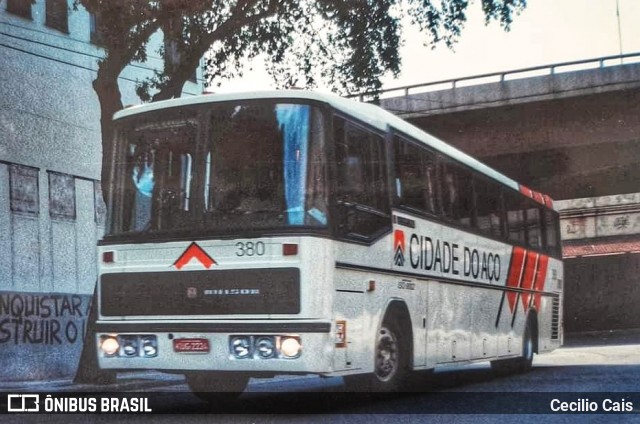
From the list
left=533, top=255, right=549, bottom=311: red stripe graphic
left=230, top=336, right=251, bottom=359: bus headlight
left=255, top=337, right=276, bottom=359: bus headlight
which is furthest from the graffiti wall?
left=255, top=337, right=276, bottom=359: bus headlight

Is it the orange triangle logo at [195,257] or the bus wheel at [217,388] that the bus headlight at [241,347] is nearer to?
the orange triangle logo at [195,257]

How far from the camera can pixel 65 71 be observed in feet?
74.5

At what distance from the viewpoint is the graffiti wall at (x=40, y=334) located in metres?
19.7

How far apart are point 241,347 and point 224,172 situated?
1496 millimetres

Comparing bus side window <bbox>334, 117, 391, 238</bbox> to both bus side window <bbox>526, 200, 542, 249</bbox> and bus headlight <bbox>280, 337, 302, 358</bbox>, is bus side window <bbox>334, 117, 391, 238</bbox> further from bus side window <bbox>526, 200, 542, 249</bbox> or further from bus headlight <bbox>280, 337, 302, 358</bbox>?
bus side window <bbox>526, 200, 542, 249</bbox>

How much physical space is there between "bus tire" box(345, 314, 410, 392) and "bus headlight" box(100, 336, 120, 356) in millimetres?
2303

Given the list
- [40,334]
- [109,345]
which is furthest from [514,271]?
[40,334]

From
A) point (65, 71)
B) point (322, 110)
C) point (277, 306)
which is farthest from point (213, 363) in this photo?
point (65, 71)

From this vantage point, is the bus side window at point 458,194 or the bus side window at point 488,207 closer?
the bus side window at point 458,194

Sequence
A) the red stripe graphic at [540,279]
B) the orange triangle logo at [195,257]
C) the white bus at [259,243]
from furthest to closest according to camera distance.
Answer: the red stripe graphic at [540,279]
the orange triangle logo at [195,257]
the white bus at [259,243]

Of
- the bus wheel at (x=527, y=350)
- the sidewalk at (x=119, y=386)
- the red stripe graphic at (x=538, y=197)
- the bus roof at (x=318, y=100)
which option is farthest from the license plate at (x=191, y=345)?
the red stripe graphic at (x=538, y=197)

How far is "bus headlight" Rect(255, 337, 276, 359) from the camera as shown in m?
9.25

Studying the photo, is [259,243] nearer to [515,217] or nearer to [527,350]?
[515,217]

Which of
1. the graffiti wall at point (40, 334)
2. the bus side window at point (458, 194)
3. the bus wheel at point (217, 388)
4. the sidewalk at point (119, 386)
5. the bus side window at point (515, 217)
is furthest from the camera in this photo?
the graffiti wall at point (40, 334)
